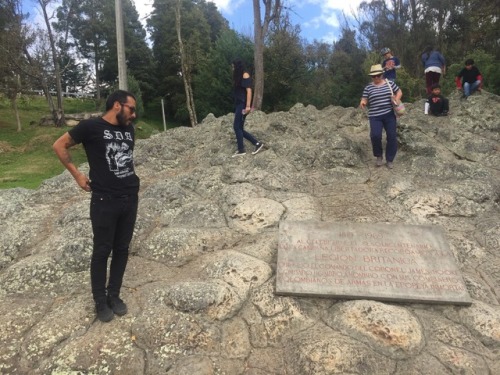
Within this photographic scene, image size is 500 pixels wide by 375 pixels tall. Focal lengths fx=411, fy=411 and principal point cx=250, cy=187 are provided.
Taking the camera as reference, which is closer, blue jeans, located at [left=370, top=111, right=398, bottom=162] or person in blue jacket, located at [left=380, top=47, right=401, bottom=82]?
blue jeans, located at [left=370, top=111, right=398, bottom=162]

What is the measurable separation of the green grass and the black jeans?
9.35 metres

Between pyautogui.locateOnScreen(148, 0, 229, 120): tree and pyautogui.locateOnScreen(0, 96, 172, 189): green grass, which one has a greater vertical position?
pyautogui.locateOnScreen(148, 0, 229, 120): tree

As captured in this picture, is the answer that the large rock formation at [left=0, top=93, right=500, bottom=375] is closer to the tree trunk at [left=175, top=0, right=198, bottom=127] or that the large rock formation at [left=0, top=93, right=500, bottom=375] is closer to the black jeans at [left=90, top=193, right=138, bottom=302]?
the black jeans at [left=90, top=193, right=138, bottom=302]

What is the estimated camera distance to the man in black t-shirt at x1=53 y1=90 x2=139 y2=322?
3.45 meters

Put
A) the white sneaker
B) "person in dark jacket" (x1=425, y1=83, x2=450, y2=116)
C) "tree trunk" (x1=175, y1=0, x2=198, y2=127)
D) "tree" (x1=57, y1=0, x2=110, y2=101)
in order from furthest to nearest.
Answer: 1. "tree" (x1=57, y1=0, x2=110, y2=101)
2. "tree trunk" (x1=175, y1=0, x2=198, y2=127)
3. "person in dark jacket" (x1=425, y1=83, x2=450, y2=116)
4. the white sneaker

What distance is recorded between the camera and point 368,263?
438 centimetres

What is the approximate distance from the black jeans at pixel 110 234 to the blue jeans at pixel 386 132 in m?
4.61

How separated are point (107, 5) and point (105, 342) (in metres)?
37.3

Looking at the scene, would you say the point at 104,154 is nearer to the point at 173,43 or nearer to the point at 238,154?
the point at 238,154

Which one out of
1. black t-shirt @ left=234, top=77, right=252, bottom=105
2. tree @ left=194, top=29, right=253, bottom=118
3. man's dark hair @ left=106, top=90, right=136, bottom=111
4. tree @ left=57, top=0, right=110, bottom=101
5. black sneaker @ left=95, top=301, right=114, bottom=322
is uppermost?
tree @ left=57, top=0, right=110, bottom=101

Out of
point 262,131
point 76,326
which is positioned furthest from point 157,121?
point 76,326

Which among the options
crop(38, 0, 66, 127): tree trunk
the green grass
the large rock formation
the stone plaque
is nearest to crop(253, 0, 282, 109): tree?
the green grass

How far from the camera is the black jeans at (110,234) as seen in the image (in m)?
3.45

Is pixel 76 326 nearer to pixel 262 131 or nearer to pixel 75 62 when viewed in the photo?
pixel 262 131
